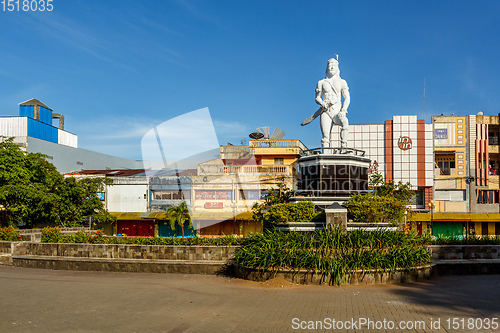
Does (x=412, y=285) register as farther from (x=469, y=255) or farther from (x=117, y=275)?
(x=117, y=275)

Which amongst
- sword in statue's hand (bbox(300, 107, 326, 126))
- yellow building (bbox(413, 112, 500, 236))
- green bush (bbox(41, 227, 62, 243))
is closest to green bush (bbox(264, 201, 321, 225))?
sword in statue's hand (bbox(300, 107, 326, 126))

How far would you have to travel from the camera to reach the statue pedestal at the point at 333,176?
65.1 ft

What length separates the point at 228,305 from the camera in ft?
35.1

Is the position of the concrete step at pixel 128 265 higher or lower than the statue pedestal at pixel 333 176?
lower

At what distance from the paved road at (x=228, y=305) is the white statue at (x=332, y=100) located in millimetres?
9415

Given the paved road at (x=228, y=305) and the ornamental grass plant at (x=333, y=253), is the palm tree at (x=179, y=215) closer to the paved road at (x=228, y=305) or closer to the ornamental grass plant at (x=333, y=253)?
the paved road at (x=228, y=305)

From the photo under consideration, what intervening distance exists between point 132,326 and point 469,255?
12.9 metres

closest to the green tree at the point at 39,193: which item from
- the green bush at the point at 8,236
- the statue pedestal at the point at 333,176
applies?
the green bush at the point at 8,236

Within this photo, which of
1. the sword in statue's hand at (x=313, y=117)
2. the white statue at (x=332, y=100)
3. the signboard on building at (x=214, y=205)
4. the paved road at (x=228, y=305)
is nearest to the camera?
the paved road at (x=228, y=305)

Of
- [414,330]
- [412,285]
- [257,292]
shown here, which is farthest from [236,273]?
[414,330]

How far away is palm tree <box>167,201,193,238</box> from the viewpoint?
122 feet

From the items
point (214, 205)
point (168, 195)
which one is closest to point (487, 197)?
point (214, 205)

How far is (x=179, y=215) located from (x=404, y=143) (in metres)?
22.0

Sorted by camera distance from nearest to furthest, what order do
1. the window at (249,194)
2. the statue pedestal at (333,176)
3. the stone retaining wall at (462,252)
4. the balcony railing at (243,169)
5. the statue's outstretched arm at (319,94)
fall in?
the stone retaining wall at (462,252), the statue pedestal at (333,176), the statue's outstretched arm at (319,94), the window at (249,194), the balcony railing at (243,169)
